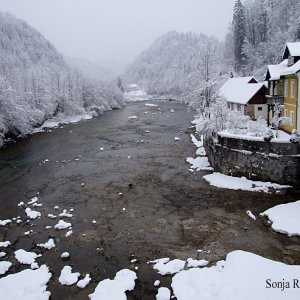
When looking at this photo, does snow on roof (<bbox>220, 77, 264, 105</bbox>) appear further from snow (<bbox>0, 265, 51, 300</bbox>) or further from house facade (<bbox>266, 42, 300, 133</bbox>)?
snow (<bbox>0, 265, 51, 300</bbox>)

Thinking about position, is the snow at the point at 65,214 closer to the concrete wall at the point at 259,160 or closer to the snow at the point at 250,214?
the snow at the point at 250,214

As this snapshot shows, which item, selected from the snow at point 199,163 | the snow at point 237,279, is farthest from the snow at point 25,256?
the snow at point 199,163

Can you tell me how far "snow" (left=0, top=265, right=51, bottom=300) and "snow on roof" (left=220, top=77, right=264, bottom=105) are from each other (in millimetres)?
27812

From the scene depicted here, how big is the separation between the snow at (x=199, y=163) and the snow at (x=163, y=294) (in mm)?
15617

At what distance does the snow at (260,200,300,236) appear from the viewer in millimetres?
16406

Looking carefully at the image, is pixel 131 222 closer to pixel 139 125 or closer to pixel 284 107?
pixel 284 107

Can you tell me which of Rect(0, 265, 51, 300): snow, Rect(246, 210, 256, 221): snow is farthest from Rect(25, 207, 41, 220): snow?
Rect(246, 210, 256, 221): snow

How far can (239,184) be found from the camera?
23.0 meters

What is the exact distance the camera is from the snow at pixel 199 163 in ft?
90.0

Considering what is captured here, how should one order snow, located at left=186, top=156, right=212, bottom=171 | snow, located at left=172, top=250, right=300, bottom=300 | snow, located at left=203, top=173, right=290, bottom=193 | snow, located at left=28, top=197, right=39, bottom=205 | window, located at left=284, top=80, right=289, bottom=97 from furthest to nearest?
snow, located at left=186, top=156, right=212, bottom=171 < window, located at left=284, top=80, right=289, bottom=97 < snow, located at left=203, top=173, right=290, bottom=193 < snow, located at left=28, top=197, right=39, bottom=205 < snow, located at left=172, top=250, right=300, bottom=300

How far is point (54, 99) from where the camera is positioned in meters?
61.2

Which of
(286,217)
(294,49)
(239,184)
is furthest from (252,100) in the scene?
(286,217)

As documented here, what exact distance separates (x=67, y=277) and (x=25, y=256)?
3.02 meters

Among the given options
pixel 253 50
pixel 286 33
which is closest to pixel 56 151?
pixel 286 33
